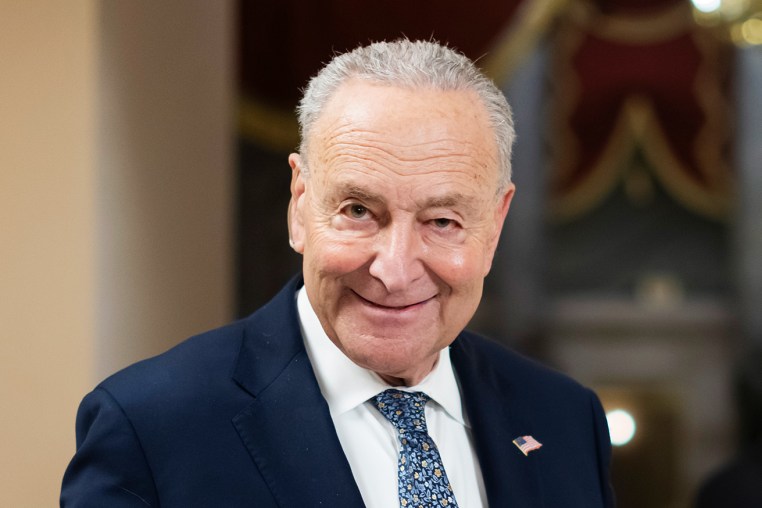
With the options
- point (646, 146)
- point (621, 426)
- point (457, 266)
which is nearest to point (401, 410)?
point (457, 266)

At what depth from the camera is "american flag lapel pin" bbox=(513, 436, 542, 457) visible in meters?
1.92

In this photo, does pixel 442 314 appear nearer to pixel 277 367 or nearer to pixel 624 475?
pixel 277 367

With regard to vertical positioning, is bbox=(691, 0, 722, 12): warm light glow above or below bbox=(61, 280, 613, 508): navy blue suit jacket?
above

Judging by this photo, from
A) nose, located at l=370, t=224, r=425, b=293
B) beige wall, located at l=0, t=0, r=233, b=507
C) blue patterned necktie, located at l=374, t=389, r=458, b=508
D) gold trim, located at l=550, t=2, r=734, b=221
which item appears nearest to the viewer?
nose, located at l=370, t=224, r=425, b=293

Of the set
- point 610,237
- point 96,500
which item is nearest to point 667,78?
point 610,237

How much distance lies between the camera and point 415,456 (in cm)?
176

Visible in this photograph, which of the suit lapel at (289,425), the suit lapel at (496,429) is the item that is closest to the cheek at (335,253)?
the suit lapel at (289,425)

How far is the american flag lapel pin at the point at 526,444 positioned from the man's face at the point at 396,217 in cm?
31

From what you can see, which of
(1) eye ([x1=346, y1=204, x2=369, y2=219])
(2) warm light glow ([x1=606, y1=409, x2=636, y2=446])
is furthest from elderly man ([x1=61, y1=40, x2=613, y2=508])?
(2) warm light glow ([x1=606, y1=409, x2=636, y2=446])

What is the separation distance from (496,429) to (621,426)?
4.39 meters

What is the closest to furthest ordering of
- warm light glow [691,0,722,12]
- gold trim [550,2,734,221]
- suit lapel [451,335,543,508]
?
suit lapel [451,335,543,508] < warm light glow [691,0,722,12] < gold trim [550,2,734,221]

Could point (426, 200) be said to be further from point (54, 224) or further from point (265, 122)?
point (265, 122)

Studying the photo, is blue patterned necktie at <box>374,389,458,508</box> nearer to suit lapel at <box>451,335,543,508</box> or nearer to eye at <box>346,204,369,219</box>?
suit lapel at <box>451,335,543,508</box>

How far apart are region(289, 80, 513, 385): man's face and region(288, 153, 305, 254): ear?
0.04m
